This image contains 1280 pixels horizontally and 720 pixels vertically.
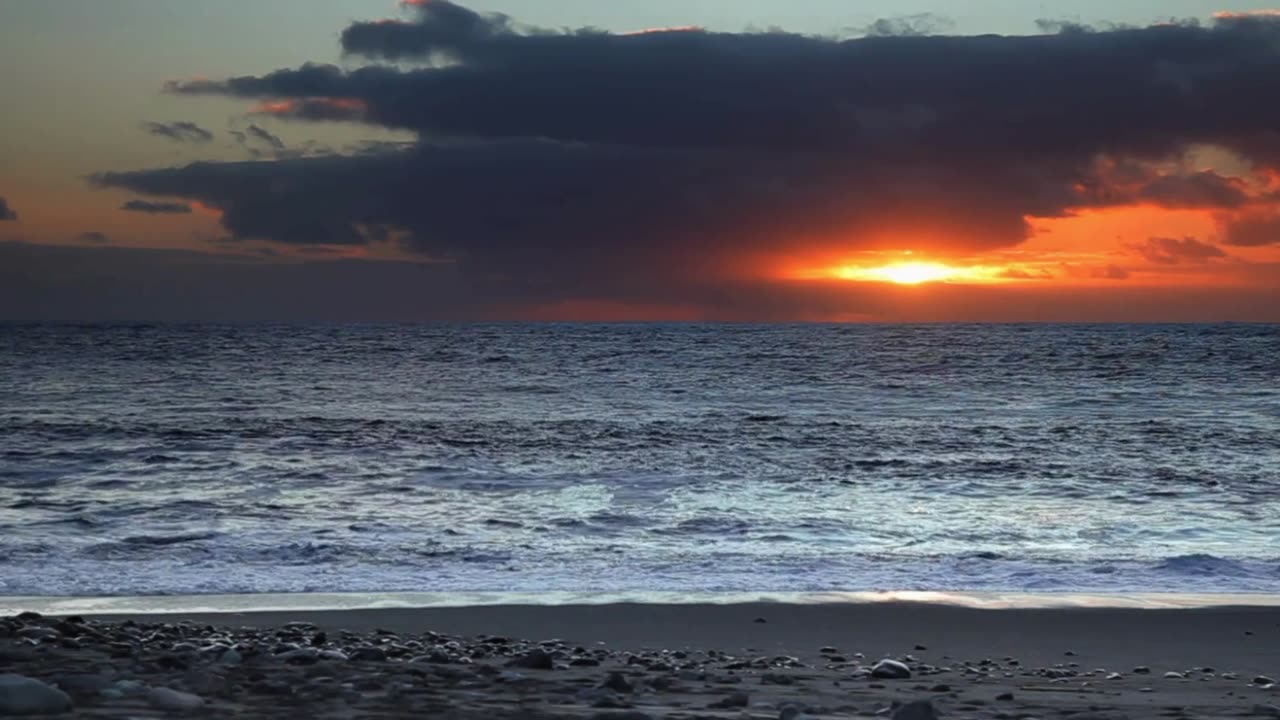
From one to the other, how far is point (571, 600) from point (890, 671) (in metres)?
4.15

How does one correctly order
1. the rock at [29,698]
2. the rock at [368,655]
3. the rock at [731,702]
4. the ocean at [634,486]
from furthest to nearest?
1. the ocean at [634,486]
2. the rock at [368,655]
3. the rock at [731,702]
4. the rock at [29,698]

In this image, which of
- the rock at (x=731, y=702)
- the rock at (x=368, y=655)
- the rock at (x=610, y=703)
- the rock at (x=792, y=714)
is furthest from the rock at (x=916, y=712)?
the rock at (x=368, y=655)

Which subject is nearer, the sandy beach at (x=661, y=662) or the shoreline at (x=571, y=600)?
the sandy beach at (x=661, y=662)

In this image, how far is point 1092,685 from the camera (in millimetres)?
7484

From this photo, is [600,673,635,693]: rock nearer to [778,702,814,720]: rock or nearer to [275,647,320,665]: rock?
[778,702,814,720]: rock

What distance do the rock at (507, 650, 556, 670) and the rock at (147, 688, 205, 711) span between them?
2.23m

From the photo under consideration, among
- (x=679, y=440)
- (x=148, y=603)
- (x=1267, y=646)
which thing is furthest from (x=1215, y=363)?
(x=148, y=603)

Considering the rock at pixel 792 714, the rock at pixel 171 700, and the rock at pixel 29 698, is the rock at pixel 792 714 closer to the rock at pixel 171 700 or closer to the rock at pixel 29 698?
the rock at pixel 171 700

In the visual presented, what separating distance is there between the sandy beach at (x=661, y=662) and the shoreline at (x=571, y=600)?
11.1 inches

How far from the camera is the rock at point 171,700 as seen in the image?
17.4 ft

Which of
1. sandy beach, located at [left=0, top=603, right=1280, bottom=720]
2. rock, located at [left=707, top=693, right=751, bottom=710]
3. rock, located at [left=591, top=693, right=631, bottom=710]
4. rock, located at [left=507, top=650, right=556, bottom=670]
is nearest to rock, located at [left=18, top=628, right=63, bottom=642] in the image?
sandy beach, located at [left=0, top=603, right=1280, bottom=720]

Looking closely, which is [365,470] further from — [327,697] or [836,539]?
[327,697]

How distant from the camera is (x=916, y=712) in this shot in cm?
562

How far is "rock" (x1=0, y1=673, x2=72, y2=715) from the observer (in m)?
4.89
